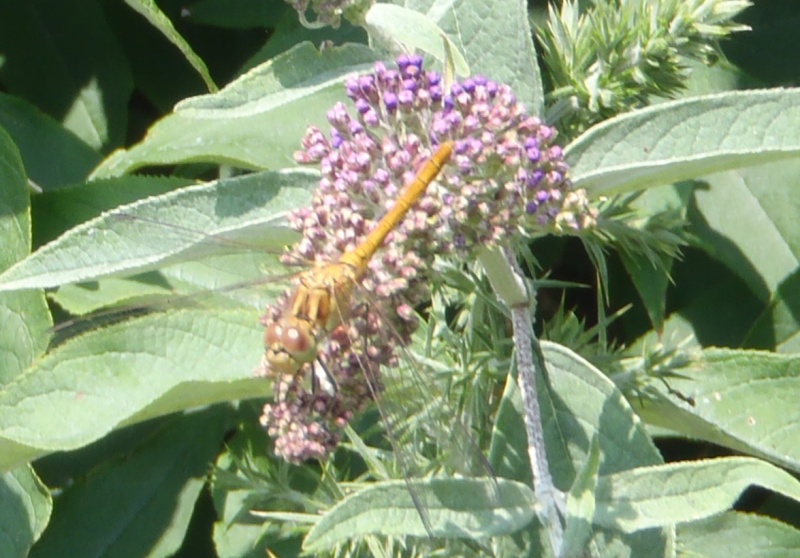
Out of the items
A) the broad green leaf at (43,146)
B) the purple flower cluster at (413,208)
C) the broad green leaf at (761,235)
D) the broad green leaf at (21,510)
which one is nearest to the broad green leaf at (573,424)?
the purple flower cluster at (413,208)

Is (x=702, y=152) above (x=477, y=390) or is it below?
above

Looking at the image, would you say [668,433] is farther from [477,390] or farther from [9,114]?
[9,114]

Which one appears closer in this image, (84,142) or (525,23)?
(525,23)

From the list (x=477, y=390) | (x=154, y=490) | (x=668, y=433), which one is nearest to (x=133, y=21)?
(x=154, y=490)

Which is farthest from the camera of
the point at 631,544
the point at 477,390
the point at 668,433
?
the point at 668,433

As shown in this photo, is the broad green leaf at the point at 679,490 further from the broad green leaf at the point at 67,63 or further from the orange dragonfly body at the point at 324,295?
the broad green leaf at the point at 67,63

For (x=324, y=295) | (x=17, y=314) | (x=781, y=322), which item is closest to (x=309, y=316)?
(x=324, y=295)

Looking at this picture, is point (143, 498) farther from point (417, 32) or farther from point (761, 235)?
point (761, 235)
